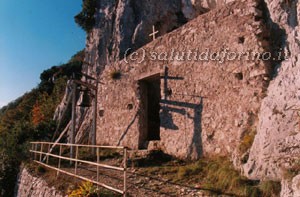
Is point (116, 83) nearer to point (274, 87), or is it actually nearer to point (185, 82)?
point (185, 82)

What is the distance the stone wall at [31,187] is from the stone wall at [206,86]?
119 inches

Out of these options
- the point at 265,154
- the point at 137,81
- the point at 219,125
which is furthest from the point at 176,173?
the point at 137,81

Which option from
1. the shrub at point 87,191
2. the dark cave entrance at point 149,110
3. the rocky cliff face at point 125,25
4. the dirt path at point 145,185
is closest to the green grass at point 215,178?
the dirt path at point 145,185

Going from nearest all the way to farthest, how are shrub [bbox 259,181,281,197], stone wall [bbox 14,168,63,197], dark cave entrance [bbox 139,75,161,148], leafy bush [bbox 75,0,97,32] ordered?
1. shrub [bbox 259,181,281,197]
2. stone wall [bbox 14,168,63,197]
3. dark cave entrance [bbox 139,75,161,148]
4. leafy bush [bbox 75,0,97,32]

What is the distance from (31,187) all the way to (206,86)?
5.87m

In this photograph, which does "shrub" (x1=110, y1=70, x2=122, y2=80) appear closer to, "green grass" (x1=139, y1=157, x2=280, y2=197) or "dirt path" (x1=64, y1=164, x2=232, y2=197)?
"dirt path" (x1=64, y1=164, x2=232, y2=197)

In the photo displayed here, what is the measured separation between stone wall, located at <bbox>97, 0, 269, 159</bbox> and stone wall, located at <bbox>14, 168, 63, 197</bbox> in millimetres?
3019

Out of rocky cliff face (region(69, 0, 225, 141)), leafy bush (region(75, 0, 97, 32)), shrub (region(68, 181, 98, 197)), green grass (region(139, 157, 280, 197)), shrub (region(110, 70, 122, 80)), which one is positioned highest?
leafy bush (region(75, 0, 97, 32))

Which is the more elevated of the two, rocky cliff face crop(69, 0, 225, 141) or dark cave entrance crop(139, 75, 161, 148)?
rocky cliff face crop(69, 0, 225, 141)

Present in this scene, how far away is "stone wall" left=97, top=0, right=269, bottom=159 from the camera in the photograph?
641 cm

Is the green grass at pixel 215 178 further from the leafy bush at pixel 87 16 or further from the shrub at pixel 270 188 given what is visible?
the leafy bush at pixel 87 16

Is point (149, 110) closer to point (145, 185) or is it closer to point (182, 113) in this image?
point (182, 113)

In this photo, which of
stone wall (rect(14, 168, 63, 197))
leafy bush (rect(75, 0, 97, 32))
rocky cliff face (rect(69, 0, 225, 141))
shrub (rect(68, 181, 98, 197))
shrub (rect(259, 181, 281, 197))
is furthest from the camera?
leafy bush (rect(75, 0, 97, 32))

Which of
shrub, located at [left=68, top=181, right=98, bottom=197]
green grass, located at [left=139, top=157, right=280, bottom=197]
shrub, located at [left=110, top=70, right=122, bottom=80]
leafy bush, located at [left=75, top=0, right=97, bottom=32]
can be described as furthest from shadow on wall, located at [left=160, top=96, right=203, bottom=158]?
leafy bush, located at [left=75, top=0, right=97, bottom=32]
